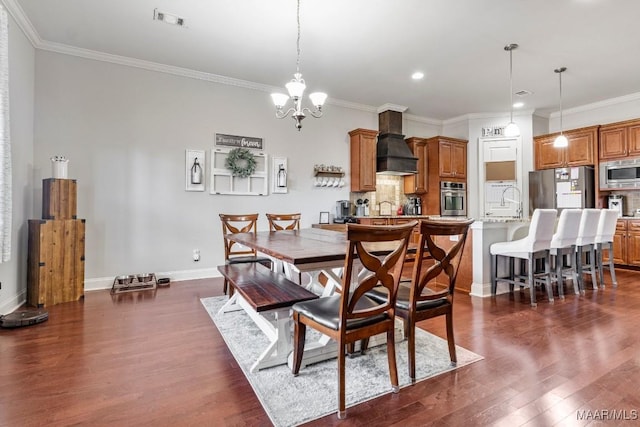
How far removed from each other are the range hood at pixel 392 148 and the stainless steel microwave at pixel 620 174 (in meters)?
3.25

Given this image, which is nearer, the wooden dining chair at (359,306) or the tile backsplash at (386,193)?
the wooden dining chair at (359,306)

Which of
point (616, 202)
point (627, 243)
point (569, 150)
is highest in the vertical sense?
point (569, 150)

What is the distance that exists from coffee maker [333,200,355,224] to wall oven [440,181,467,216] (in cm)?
219

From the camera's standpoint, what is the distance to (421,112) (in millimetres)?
6820

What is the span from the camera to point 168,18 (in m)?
3.41

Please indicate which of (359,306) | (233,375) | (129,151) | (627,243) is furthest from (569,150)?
(129,151)

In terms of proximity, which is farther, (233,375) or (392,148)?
(392,148)

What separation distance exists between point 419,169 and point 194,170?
14.8 ft

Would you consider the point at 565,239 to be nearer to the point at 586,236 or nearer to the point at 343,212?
the point at 586,236

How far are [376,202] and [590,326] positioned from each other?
4271 mm

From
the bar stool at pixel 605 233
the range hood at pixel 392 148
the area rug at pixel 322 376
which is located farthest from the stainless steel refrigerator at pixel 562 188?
the area rug at pixel 322 376

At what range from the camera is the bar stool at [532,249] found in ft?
11.4

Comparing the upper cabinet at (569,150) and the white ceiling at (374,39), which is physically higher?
the white ceiling at (374,39)

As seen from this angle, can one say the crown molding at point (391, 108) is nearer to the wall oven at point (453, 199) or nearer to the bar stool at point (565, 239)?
the wall oven at point (453, 199)
